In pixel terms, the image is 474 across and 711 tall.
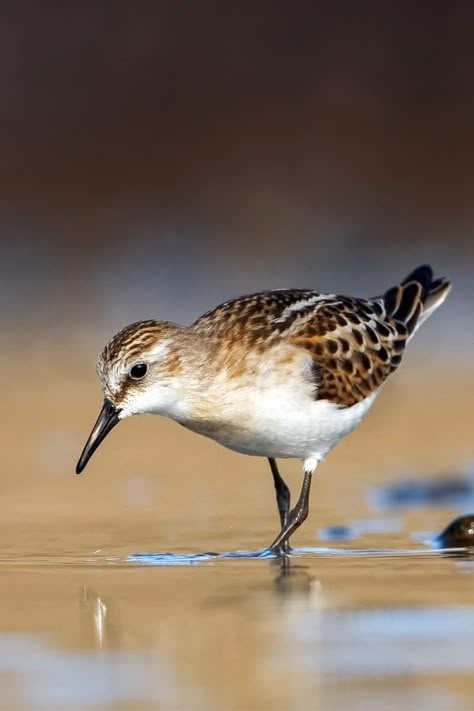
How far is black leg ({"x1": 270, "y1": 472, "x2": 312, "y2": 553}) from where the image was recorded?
7.53 m

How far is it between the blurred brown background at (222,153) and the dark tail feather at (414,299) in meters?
4.05

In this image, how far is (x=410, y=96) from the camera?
16766 mm

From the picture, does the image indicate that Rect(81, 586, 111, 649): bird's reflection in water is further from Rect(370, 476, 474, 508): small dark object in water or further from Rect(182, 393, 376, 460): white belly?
Rect(370, 476, 474, 508): small dark object in water

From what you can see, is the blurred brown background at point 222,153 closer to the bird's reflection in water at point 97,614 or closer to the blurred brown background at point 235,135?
the blurred brown background at point 235,135

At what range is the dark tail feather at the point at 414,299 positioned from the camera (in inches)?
352

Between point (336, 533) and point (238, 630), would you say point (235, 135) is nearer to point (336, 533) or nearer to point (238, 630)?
point (336, 533)

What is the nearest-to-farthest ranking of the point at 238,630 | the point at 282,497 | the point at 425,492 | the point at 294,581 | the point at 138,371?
1. the point at 238,630
2. the point at 294,581
3. the point at 138,371
4. the point at 282,497
5. the point at 425,492

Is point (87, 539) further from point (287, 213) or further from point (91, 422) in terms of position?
point (287, 213)

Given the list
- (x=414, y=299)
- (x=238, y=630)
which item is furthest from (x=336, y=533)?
(x=238, y=630)

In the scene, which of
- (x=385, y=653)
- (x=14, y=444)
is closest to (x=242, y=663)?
(x=385, y=653)

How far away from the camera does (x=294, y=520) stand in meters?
7.69

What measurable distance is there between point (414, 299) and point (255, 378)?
1.83 m

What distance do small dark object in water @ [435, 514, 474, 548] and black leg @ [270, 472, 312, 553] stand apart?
63cm

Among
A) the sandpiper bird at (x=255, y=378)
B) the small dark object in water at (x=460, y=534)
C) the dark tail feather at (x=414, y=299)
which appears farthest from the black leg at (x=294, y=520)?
the dark tail feather at (x=414, y=299)
